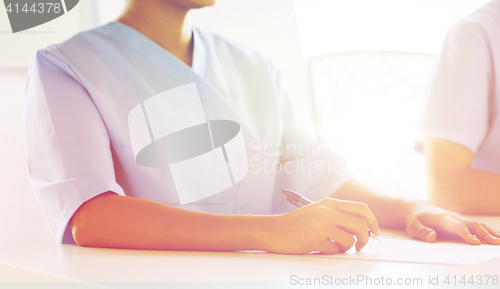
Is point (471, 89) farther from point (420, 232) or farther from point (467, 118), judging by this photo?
point (420, 232)

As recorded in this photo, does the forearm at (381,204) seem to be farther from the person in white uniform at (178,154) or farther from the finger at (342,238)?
the finger at (342,238)

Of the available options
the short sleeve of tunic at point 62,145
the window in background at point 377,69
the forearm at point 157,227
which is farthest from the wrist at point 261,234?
the window in background at point 377,69

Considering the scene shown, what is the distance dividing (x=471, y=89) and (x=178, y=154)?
14.9 inches

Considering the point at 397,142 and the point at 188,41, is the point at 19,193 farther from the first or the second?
the point at 397,142

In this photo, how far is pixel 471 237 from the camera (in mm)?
261

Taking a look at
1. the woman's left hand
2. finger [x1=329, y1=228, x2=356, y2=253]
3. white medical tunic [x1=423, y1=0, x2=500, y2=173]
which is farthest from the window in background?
finger [x1=329, y1=228, x2=356, y2=253]

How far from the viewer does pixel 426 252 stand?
23 centimetres

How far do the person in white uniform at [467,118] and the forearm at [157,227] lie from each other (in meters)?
0.30

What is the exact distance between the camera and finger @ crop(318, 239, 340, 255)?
22cm

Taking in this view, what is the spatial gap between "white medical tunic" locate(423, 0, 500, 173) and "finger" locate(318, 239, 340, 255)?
0.96 ft

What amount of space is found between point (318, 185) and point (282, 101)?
0.40 ft

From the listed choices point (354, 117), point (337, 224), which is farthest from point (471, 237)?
point (354, 117)

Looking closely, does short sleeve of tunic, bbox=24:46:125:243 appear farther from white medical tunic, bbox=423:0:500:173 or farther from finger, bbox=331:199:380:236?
white medical tunic, bbox=423:0:500:173

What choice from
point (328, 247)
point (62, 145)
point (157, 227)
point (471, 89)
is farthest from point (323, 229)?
point (471, 89)
